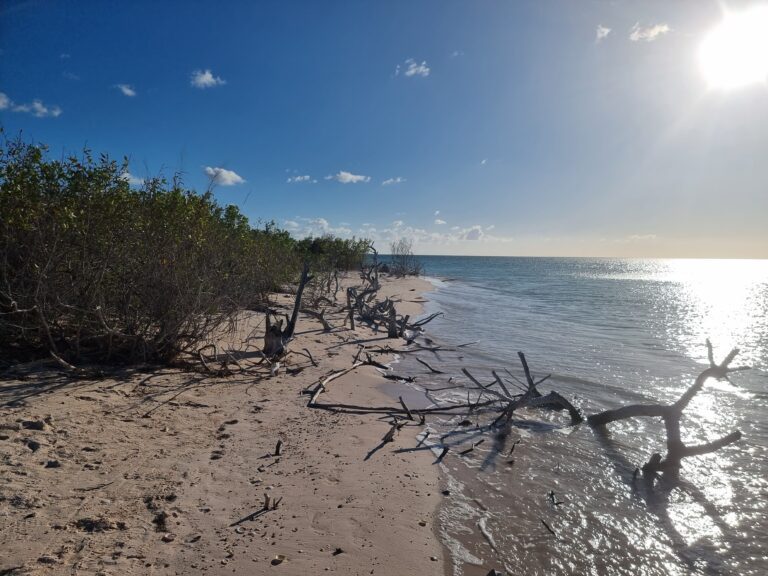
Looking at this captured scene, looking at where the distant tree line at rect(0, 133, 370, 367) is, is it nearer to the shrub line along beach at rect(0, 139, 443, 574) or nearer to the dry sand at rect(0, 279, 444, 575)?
the shrub line along beach at rect(0, 139, 443, 574)

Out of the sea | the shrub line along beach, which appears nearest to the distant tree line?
Answer: the shrub line along beach

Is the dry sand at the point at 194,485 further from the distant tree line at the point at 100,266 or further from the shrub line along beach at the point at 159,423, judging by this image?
the distant tree line at the point at 100,266

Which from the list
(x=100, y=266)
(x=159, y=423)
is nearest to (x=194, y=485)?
(x=159, y=423)

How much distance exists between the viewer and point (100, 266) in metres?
6.43

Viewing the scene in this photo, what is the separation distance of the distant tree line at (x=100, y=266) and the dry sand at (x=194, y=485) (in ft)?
2.96

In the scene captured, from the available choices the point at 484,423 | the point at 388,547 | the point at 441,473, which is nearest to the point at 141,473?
the point at 388,547

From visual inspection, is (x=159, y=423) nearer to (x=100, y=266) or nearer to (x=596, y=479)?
(x=100, y=266)

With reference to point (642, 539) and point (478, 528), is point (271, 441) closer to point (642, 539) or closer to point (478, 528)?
point (478, 528)

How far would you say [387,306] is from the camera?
617 inches

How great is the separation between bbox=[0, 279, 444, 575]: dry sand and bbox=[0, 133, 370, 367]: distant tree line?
90 cm

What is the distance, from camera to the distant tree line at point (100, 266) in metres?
5.92

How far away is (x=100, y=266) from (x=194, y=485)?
14.5 feet

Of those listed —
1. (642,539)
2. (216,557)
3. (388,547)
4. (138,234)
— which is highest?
(138,234)

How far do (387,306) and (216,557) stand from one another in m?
12.8
